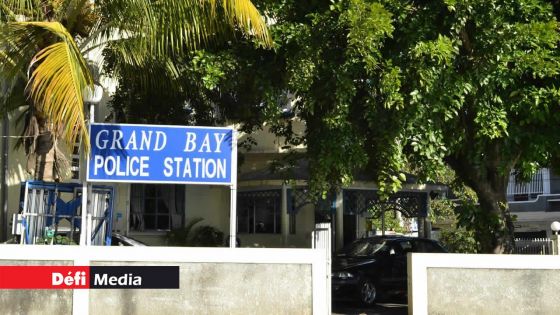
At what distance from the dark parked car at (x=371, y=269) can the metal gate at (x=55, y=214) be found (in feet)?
16.4

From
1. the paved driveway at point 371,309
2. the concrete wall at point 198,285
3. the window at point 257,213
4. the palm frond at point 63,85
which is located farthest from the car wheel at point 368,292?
the palm frond at point 63,85

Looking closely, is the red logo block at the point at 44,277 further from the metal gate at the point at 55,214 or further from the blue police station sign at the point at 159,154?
the blue police station sign at the point at 159,154

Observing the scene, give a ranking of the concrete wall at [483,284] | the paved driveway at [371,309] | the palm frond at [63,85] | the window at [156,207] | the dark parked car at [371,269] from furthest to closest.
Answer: the window at [156,207], the dark parked car at [371,269], the paved driveway at [371,309], the concrete wall at [483,284], the palm frond at [63,85]

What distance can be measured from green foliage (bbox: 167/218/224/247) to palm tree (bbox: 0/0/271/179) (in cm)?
632

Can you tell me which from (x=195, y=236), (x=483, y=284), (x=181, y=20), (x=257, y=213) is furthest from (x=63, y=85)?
(x=257, y=213)

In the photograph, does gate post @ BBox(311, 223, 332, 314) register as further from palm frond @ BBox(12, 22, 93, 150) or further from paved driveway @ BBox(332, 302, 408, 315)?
palm frond @ BBox(12, 22, 93, 150)

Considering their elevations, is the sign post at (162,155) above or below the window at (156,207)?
above

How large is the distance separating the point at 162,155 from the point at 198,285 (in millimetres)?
2091

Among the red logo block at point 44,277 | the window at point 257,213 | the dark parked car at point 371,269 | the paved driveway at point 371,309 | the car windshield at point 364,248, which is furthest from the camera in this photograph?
the window at point 257,213

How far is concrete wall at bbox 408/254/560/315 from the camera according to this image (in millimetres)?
10672

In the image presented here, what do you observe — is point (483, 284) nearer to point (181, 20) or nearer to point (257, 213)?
point (181, 20)

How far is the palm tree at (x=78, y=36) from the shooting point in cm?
884

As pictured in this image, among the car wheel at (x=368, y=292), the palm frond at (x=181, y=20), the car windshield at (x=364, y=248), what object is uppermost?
the palm frond at (x=181, y=20)

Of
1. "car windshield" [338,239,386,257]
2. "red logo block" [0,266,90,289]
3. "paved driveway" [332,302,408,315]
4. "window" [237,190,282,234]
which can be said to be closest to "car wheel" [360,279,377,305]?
"paved driveway" [332,302,408,315]
